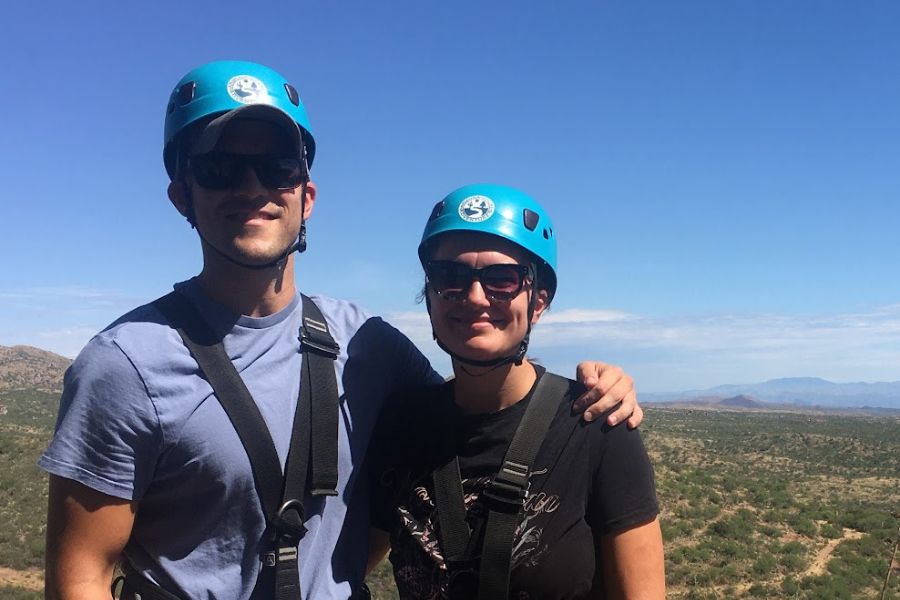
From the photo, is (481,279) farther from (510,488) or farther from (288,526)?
(288,526)

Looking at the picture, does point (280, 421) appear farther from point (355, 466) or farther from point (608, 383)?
point (608, 383)

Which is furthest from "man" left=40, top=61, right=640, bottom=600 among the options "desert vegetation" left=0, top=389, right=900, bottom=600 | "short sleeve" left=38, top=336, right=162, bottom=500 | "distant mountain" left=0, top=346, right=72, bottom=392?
"distant mountain" left=0, top=346, right=72, bottom=392

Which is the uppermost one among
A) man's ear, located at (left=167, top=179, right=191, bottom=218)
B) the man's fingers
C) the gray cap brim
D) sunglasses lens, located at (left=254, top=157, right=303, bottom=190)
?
the gray cap brim

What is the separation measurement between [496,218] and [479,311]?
43 cm

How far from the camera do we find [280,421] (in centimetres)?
282

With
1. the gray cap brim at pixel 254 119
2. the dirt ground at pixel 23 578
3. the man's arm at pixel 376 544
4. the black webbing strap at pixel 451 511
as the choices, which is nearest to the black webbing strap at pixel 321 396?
the black webbing strap at pixel 451 511

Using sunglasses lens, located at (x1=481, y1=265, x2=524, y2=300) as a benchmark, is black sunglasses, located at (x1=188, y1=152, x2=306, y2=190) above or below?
above

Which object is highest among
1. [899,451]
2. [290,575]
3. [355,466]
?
[355,466]

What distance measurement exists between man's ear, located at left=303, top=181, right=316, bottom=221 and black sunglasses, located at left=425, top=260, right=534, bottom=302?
27.2 inches

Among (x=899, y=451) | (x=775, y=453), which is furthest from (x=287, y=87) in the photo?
(x=899, y=451)

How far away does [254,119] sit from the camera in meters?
3.02

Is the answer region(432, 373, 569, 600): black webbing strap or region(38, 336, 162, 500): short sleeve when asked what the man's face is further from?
region(432, 373, 569, 600): black webbing strap

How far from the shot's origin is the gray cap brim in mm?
2842

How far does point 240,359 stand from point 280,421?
313 millimetres
